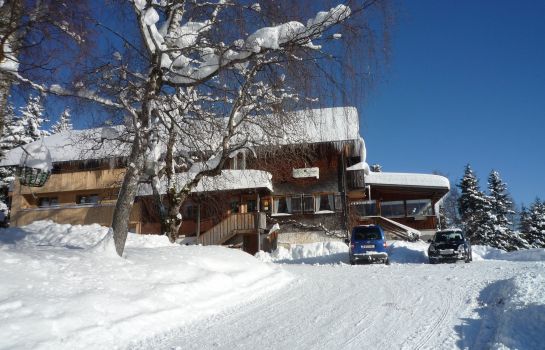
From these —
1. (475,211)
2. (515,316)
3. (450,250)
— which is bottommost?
(450,250)

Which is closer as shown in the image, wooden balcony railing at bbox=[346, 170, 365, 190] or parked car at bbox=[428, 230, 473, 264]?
parked car at bbox=[428, 230, 473, 264]

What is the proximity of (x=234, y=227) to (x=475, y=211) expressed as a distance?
29.7 metres

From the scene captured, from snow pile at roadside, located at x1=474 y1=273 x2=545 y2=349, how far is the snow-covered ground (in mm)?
21

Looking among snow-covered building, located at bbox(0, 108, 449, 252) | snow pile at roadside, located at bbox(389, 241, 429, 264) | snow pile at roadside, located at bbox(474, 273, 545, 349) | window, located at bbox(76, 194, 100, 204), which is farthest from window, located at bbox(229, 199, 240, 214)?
snow pile at roadside, located at bbox(474, 273, 545, 349)

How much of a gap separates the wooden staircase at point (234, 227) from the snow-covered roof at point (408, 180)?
433 inches

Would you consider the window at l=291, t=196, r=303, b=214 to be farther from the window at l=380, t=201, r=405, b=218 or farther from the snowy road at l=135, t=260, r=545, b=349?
the snowy road at l=135, t=260, r=545, b=349

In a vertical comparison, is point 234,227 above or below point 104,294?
above

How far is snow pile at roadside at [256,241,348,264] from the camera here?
935 inches

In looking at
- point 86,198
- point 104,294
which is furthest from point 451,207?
point 104,294

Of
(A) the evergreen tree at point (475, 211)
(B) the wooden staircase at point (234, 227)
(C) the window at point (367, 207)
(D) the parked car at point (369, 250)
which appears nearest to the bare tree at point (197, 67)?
(D) the parked car at point (369, 250)

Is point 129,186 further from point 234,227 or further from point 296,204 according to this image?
point 296,204

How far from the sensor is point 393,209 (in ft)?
116

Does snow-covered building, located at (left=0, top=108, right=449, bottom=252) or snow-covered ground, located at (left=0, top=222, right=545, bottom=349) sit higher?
snow-covered building, located at (left=0, top=108, right=449, bottom=252)

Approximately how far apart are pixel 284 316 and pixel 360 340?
2.04 metres
